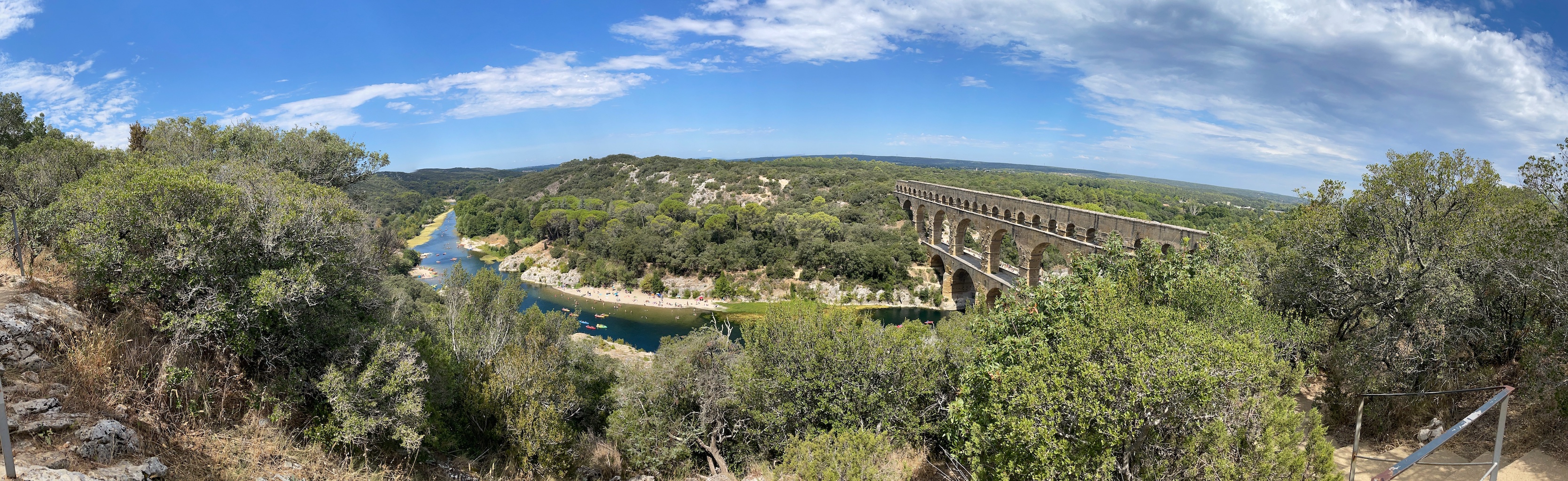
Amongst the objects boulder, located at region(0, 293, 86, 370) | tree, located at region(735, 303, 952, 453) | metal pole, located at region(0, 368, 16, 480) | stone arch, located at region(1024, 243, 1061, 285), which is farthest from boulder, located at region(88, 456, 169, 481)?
stone arch, located at region(1024, 243, 1061, 285)

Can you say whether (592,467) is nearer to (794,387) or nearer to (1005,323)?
(794,387)

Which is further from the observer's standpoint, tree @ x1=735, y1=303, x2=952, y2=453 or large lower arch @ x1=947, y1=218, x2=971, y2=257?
large lower arch @ x1=947, y1=218, x2=971, y2=257

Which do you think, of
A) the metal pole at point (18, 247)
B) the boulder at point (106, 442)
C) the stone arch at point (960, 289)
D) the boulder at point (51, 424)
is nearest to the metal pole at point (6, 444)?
the boulder at point (106, 442)

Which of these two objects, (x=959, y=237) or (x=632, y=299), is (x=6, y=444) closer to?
(x=959, y=237)

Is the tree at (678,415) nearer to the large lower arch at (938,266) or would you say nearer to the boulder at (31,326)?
the boulder at (31,326)

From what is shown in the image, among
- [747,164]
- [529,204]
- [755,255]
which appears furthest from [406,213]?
[755,255]

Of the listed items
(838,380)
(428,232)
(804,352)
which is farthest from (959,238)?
(428,232)

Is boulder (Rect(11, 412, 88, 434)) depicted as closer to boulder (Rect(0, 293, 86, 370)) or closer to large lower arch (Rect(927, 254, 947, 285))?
boulder (Rect(0, 293, 86, 370))
